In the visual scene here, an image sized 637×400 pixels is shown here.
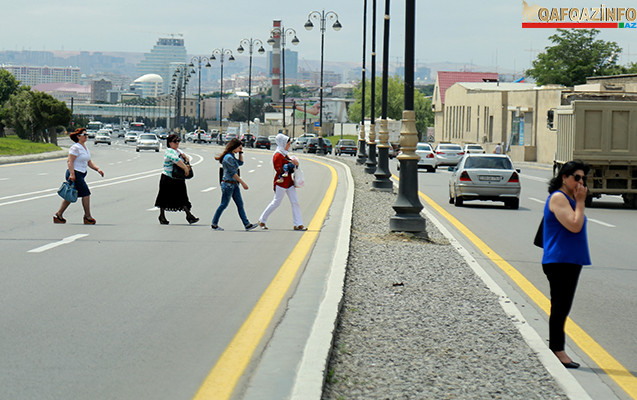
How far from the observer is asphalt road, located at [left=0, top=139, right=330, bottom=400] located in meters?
6.54

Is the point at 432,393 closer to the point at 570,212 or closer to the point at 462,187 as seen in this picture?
the point at 570,212

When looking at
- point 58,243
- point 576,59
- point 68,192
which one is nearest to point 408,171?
point 58,243

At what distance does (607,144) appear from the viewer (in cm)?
2769

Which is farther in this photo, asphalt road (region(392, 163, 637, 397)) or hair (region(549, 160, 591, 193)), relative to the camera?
asphalt road (region(392, 163, 637, 397))

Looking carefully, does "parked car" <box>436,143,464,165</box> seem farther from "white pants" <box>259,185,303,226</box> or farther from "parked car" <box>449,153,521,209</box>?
"white pants" <box>259,185,303,226</box>

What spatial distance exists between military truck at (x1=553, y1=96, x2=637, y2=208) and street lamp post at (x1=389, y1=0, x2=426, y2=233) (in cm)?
1225

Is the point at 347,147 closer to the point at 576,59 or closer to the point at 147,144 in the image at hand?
the point at 147,144

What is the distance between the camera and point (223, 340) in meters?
7.78

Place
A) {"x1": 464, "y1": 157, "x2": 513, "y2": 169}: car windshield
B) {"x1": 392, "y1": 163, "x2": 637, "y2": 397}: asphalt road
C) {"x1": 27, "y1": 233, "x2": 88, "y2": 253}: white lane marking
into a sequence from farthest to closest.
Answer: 1. {"x1": 464, "y1": 157, "x2": 513, "y2": 169}: car windshield
2. {"x1": 27, "y1": 233, "x2": 88, "y2": 253}: white lane marking
3. {"x1": 392, "y1": 163, "x2": 637, "y2": 397}: asphalt road

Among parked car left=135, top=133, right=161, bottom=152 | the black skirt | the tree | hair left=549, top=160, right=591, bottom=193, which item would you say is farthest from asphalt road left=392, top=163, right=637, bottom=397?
the tree

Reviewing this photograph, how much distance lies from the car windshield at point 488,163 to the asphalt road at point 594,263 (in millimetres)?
1109

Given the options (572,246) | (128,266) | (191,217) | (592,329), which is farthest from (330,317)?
(191,217)

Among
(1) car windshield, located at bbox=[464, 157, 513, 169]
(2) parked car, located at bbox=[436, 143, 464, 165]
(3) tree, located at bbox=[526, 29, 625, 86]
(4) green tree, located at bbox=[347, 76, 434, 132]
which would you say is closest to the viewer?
(1) car windshield, located at bbox=[464, 157, 513, 169]

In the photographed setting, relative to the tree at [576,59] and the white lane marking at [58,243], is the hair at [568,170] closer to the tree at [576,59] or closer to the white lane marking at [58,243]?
the white lane marking at [58,243]
